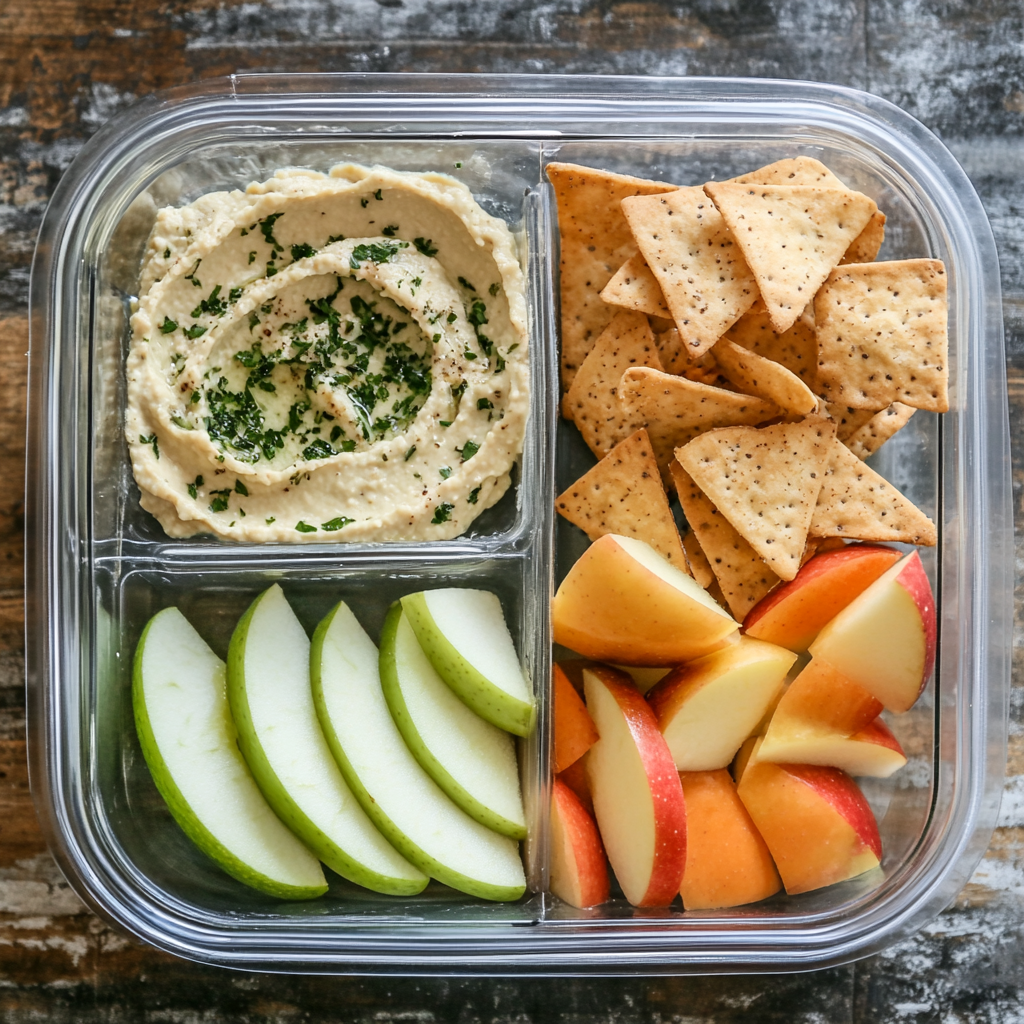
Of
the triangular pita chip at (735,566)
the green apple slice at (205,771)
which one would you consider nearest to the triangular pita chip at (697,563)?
the triangular pita chip at (735,566)

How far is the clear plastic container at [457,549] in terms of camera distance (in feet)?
4.76

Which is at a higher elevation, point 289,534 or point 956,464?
point 956,464

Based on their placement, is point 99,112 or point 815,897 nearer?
point 815,897

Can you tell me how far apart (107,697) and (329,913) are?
0.53m

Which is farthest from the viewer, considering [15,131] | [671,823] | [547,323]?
[15,131]

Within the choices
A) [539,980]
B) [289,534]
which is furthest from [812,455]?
[539,980]

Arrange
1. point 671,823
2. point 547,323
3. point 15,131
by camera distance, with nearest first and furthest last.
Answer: point 671,823
point 547,323
point 15,131

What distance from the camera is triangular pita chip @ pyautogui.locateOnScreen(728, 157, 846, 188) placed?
1506 mm

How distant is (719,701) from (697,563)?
25cm

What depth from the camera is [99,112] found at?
1.61 metres

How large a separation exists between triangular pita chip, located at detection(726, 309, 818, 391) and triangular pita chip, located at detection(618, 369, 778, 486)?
10 centimetres

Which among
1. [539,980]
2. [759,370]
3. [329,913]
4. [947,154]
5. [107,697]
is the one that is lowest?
[539,980]

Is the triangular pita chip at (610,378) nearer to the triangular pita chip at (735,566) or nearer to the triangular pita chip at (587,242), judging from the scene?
the triangular pita chip at (587,242)

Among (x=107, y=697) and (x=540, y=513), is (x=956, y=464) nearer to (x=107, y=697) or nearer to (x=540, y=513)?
(x=540, y=513)
